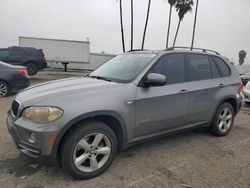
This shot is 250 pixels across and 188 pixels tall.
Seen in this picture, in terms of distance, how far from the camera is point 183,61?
3893 mm

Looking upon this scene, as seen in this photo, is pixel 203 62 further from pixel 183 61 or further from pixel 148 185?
pixel 148 185

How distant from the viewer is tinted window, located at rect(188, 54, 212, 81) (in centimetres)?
398

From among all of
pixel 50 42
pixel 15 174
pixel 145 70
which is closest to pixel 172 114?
pixel 145 70

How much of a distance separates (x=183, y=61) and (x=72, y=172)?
8.36 ft

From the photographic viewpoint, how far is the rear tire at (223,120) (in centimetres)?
443

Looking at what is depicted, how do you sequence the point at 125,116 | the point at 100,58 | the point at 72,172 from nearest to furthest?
the point at 72,172, the point at 125,116, the point at 100,58

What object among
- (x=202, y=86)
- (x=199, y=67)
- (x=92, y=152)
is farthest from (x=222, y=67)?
(x=92, y=152)

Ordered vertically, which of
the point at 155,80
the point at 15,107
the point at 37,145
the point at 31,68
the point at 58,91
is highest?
Result: the point at 155,80

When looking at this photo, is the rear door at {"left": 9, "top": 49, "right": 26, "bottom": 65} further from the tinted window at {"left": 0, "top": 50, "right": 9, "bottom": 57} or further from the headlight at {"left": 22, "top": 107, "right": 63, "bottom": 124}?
the headlight at {"left": 22, "top": 107, "right": 63, "bottom": 124}

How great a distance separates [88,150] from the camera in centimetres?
286

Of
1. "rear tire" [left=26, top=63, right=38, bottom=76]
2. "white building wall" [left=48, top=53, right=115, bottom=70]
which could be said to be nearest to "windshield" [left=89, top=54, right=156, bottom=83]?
"rear tire" [left=26, top=63, right=38, bottom=76]

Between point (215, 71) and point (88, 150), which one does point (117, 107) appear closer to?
point (88, 150)

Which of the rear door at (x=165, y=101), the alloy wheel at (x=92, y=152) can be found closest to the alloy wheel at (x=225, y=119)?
the rear door at (x=165, y=101)

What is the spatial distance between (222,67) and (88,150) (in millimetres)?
3257
